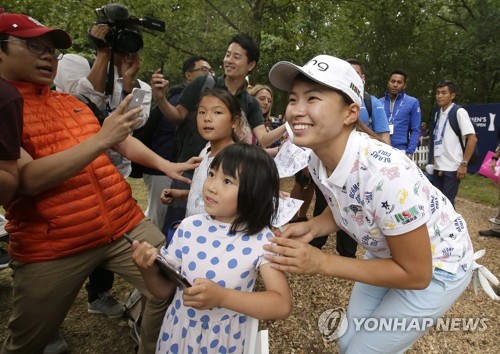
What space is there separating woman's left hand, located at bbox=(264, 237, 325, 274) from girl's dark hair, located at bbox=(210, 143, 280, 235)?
Result: 7.6 inches

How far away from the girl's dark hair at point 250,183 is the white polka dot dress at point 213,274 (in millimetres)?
56

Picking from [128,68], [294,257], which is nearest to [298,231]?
[294,257]

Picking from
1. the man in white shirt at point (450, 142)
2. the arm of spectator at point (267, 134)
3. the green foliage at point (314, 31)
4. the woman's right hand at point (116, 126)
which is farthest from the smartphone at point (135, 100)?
the green foliage at point (314, 31)

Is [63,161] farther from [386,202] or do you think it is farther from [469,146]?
[469,146]

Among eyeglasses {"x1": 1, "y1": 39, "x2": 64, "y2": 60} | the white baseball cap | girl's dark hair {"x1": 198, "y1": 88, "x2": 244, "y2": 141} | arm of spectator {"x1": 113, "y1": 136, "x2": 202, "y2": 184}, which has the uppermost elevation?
the white baseball cap

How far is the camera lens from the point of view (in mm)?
2245

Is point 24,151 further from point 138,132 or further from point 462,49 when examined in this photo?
point 462,49

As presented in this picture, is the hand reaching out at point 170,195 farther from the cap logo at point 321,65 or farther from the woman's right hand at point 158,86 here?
the cap logo at point 321,65

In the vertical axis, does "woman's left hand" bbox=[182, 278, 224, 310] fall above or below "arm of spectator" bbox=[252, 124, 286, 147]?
below

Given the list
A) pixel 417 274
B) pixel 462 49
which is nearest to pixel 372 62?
pixel 462 49

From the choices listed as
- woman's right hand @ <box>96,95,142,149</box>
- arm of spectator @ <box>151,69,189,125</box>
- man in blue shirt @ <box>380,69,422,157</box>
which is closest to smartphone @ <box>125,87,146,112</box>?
woman's right hand @ <box>96,95,142,149</box>

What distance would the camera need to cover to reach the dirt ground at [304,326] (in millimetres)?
2510

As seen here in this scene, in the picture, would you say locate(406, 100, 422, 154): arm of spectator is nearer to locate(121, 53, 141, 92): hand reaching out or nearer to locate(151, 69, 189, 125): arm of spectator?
locate(151, 69, 189, 125): arm of spectator

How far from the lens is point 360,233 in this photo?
1.55m
